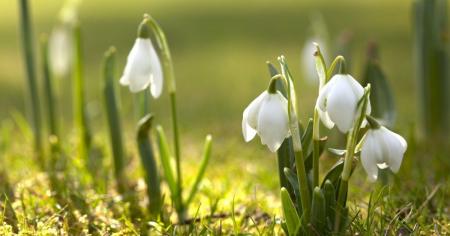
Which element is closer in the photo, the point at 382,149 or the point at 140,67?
the point at 382,149

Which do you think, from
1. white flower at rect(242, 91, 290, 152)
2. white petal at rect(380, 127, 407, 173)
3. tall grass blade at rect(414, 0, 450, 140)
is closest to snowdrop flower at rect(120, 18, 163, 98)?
white flower at rect(242, 91, 290, 152)

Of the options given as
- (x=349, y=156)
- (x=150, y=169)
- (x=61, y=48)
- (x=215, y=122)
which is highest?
(x=61, y=48)

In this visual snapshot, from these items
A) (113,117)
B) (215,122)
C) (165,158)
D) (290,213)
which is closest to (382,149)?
(290,213)

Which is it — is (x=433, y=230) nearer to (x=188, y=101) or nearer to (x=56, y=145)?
(x=56, y=145)

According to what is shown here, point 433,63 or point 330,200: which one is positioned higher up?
point 433,63

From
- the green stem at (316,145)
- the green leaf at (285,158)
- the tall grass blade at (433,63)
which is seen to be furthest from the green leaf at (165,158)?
the tall grass blade at (433,63)

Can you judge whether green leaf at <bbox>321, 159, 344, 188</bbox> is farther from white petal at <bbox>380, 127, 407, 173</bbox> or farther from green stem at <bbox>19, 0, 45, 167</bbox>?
green stem at <bbox>19, 0, 45, 167</bbox>

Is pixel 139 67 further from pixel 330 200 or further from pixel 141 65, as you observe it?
pixel 330 200

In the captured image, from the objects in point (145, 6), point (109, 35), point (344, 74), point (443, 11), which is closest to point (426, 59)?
point (443, 11)
